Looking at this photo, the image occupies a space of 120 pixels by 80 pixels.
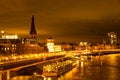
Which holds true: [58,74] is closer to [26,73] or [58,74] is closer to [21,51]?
[26,73]

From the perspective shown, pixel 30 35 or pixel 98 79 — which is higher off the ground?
pixel 30 35

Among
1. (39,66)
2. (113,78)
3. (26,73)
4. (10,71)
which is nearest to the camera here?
(10,71)

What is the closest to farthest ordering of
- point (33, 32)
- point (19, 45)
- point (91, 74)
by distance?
point (91, 74)
point (19, 45)
point (33, 32)

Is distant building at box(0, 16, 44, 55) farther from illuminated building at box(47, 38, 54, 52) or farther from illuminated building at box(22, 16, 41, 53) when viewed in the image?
illuminated building at box(47, 38, 54, 52)

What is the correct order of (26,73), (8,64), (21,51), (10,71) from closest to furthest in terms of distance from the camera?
1. (10,71)
2. (8,64)
3. (26,73)
4. (21,51)

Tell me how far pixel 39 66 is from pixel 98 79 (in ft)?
43.2

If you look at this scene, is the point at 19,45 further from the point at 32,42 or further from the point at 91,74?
the point at 91,74

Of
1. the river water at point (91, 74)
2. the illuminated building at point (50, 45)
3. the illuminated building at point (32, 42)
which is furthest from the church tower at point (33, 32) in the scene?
the river water at point (91, 74)

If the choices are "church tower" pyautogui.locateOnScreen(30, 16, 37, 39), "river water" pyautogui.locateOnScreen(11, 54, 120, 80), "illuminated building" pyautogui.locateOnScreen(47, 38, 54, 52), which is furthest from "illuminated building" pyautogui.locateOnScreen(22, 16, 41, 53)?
"river water" pyautogui.locateOnScreen(11, 54, 120, 80)

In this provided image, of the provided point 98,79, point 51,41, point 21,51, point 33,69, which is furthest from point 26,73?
point 51,41

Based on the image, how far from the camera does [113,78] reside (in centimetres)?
5544

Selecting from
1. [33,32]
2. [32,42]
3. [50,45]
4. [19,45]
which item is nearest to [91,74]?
[19,45]

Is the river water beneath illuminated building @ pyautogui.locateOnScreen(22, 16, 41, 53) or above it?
beneath

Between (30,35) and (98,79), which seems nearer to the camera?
(98,79)
